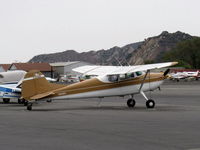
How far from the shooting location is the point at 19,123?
14039mm

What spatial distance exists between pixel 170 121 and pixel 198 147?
5.04 m

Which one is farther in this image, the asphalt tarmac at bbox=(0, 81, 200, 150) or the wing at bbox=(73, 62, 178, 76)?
the wing at bbox=(73, 62, 178, 76)

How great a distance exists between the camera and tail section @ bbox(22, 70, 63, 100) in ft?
65.3

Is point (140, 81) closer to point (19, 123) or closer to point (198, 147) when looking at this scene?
point (19, 123)

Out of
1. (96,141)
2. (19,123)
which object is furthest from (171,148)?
(19,123)

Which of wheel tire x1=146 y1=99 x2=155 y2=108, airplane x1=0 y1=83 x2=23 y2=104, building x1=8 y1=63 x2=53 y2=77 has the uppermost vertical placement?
building x1=8 y1=63 x2=53 y2=77

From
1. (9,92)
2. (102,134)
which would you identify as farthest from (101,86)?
(102,134)

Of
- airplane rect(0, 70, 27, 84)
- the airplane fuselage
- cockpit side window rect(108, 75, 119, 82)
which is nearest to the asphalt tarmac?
the airplane fuselage

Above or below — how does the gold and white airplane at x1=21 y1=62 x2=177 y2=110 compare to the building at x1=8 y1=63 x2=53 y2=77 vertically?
below

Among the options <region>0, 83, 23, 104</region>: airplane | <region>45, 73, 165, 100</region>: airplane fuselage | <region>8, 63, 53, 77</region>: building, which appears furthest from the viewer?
<region>8, 63, 53, 77</region>: building

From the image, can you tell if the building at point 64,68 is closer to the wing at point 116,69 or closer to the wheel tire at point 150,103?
the wing at point 116,69

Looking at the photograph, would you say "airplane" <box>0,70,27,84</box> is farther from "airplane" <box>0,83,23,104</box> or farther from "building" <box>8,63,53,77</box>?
"building" <box>8,63,53,77</box>

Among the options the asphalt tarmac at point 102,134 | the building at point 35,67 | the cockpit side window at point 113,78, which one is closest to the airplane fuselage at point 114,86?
the cockpit side window at point 113,78

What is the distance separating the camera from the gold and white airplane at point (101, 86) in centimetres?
1991
